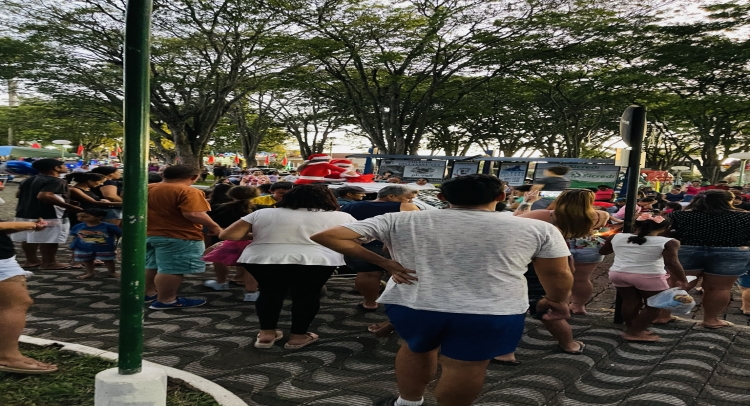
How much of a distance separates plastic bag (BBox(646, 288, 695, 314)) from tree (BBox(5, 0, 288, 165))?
15.7 meters

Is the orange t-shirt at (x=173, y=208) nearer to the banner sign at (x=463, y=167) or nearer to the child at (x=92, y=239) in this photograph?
the child at (x=92, y=239)

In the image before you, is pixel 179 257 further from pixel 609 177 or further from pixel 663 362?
pixel 609 177

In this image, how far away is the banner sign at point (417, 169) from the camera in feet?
60.4

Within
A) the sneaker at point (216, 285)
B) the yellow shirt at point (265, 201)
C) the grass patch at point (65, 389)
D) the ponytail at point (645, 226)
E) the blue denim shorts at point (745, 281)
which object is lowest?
the sneaker at point (216, 285)

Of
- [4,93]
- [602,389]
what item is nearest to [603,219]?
[602,389]

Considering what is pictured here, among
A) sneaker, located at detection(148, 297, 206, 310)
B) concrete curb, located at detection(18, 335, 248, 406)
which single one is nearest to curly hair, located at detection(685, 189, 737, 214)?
concrete curb, located at detection(18, 335, 248, 406)

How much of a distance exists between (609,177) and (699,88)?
945 cm

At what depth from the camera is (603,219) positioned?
5340 mm

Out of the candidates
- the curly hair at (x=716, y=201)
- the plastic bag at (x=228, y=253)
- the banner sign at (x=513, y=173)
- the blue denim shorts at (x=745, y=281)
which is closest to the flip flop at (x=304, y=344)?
the plastic bag at (x=228, y=253)

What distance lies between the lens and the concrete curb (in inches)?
138

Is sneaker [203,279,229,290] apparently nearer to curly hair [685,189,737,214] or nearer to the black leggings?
the black leggings

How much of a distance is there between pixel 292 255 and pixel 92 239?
3.60 m

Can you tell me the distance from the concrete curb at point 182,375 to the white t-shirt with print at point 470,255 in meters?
1.31

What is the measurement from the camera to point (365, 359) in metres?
4.47
